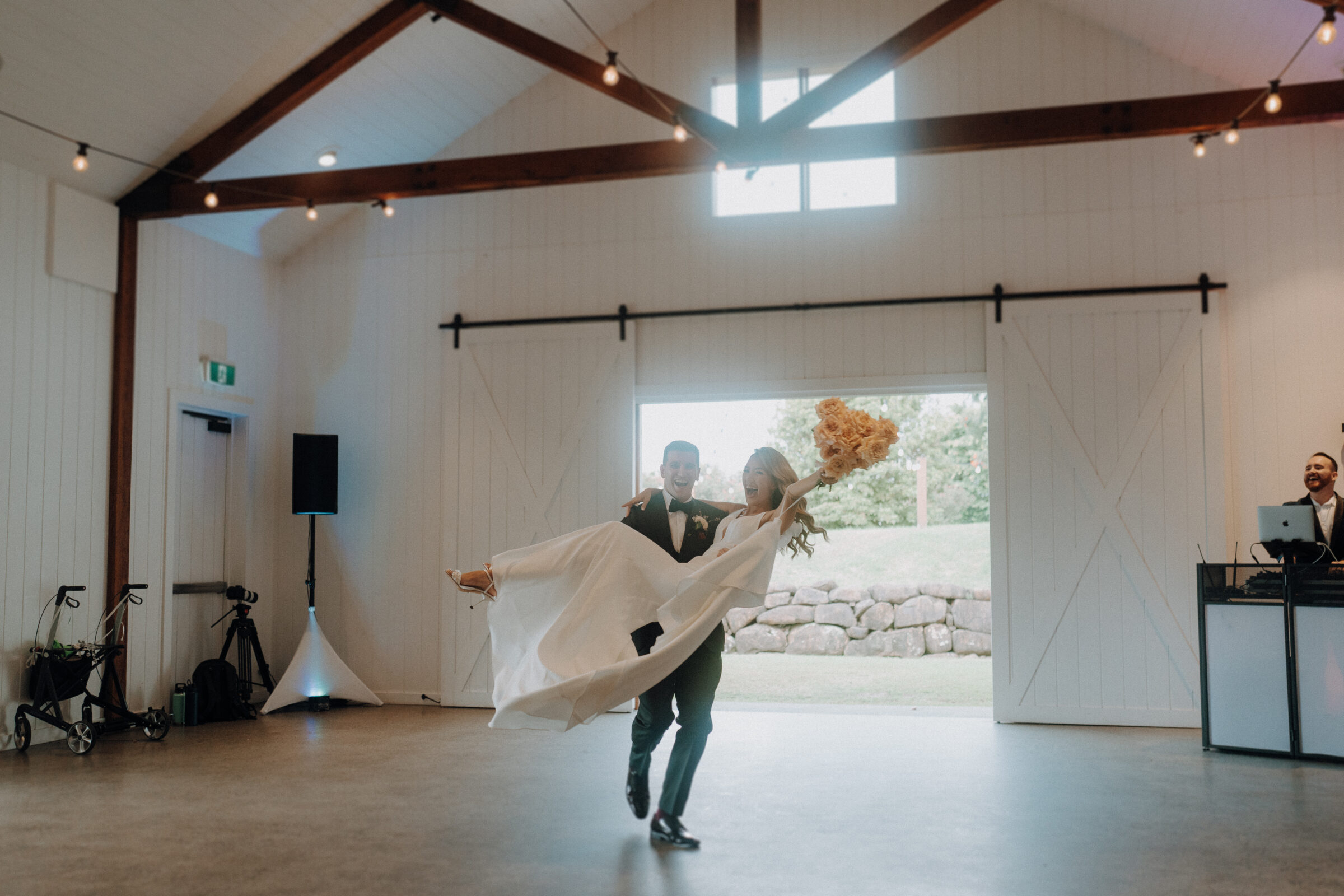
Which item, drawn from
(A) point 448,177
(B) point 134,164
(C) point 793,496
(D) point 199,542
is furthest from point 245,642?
(C) point 793,496

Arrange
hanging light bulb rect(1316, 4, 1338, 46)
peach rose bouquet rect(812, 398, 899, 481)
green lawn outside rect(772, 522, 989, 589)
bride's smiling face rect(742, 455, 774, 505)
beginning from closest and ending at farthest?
1. peach rose bouquet rect(812, 398, 899, 481)
2. bride's smiling face rect(742, 455, 774, 505)
3. hanging light bulb rect(1316, 4, 1338, 46)
4. green lawn outside rect(772, 522, 989, 589)

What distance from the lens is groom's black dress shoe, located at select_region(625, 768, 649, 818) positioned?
4.37 meters

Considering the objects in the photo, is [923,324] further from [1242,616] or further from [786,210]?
[1242,616]

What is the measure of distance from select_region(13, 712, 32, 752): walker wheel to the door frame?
1.21m

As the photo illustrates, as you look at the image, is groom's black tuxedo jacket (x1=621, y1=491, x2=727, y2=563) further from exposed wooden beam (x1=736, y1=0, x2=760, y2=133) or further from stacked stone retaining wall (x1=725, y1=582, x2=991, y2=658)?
stacked stone retaining wall (x1=725, y1=582, x2=991, y2=658)

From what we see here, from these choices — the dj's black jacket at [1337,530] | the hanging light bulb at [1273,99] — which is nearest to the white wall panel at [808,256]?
the dj's black jacket at [1337,530]

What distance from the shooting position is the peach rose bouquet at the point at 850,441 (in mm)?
4098

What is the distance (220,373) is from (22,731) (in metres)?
2.98

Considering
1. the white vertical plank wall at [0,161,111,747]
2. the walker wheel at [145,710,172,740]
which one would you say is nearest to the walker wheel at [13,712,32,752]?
the white vertical plank wall at [0,161,111,747]

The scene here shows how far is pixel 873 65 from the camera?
255 inches

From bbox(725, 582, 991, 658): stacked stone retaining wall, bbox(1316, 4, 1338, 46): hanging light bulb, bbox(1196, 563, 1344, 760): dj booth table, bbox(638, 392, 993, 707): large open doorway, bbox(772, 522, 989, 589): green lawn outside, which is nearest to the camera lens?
bbox(1316, 4, 1338, 46): hanging light bulb

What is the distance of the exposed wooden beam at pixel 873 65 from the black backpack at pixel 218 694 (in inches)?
207

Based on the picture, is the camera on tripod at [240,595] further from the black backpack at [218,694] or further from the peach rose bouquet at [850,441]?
the peach rose bouquet at [850,441]

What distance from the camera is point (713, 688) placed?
430 cm
